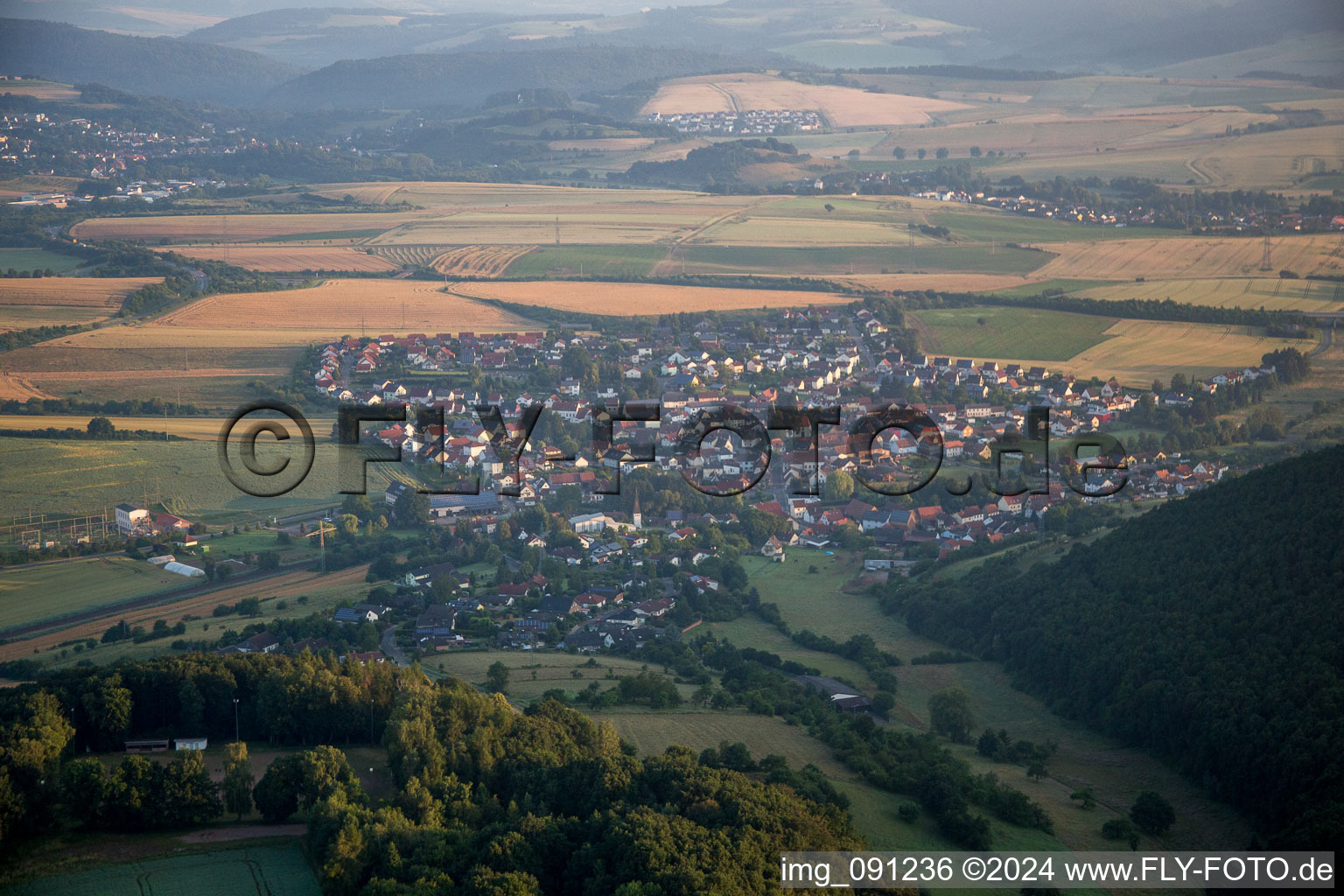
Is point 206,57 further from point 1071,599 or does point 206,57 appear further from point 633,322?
point 1071,599

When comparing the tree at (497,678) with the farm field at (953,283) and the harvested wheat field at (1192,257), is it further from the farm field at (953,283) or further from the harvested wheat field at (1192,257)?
the harvested wheat field at (1192,257)

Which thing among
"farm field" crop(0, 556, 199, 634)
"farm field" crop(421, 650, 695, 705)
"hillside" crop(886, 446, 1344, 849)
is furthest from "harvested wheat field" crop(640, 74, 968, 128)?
"farm field" crop(421, 650, 695, 705)

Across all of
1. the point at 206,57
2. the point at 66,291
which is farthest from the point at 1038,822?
the point at 206,57

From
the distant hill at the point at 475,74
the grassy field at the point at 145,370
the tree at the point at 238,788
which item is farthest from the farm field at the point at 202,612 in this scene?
the distant hill at the point at 475,74

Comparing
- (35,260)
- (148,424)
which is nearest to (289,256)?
(35,260)

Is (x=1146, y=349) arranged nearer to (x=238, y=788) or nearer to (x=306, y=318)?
(x=306, y=318)

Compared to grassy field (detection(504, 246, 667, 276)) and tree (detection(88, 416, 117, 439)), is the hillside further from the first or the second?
grassy field (detection(504, 246, 667, 276))
